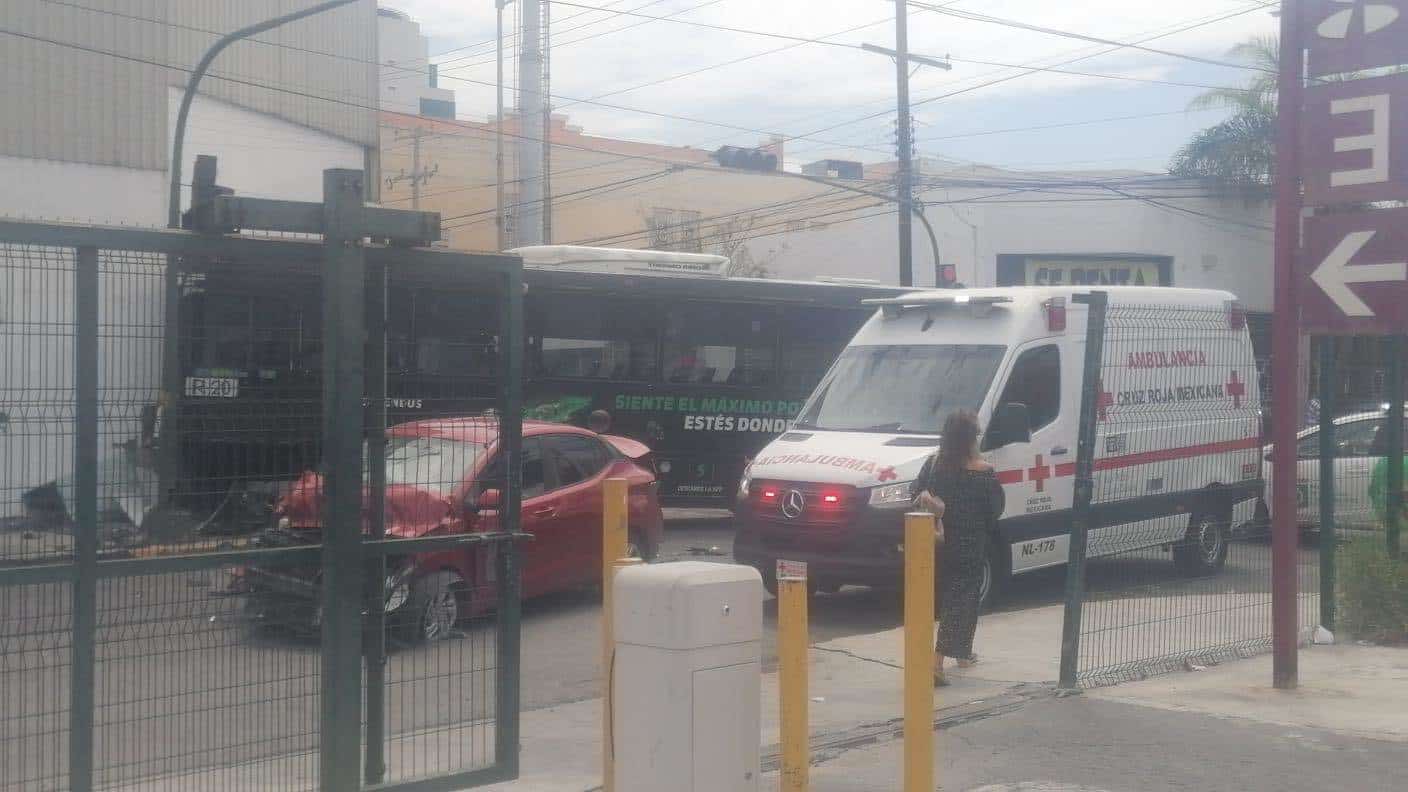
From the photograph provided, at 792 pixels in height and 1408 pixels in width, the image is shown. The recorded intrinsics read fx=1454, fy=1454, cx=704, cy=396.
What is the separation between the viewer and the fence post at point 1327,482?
1031 centimetres

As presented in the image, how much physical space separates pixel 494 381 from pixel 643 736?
194cm

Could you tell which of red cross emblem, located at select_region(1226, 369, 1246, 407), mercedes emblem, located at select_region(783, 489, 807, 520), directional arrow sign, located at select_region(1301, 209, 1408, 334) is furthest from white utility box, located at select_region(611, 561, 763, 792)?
red cross emblem, located at select_region(1226, 369, 1246, 407)

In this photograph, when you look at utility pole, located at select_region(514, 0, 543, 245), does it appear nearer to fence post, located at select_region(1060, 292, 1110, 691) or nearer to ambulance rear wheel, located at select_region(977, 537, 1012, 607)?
ambulance rear wheel, located at select_region(977, 537, 1012, 607)

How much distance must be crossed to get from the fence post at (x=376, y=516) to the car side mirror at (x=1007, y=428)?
6.66 meters

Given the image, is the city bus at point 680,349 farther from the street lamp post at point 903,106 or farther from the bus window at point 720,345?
the street lamp post at point 903,106

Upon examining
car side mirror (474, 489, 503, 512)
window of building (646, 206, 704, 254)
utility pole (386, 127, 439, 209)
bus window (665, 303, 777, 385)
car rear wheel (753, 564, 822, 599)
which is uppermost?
utility pole (386, 127, 439, 209)

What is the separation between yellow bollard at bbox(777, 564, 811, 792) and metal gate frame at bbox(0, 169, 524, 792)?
157cm

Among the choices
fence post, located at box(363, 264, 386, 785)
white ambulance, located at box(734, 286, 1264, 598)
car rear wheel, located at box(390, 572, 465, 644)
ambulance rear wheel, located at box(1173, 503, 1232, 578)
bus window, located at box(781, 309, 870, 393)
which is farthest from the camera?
bus window, located at box(781, 309, 870, 393)

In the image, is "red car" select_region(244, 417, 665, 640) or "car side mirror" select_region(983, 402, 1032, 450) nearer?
"red car" select_region(244, 417, 665, 640)

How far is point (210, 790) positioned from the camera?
6117mm

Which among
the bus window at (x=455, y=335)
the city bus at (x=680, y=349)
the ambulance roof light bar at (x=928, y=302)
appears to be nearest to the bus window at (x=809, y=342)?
the city bus at (x=680, y=349)

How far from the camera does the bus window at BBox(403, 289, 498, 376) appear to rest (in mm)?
6336

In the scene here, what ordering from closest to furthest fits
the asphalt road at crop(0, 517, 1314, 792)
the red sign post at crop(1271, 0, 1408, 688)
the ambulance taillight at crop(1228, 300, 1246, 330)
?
the asphalt road at crop(0, 517, 1314, 792) < the red sign post at crop(1271, 0, 1408, 688) < the ambulance taillight at crop(1228, 300, 1246, 330)

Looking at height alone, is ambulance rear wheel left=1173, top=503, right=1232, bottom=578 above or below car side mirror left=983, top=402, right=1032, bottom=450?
below
